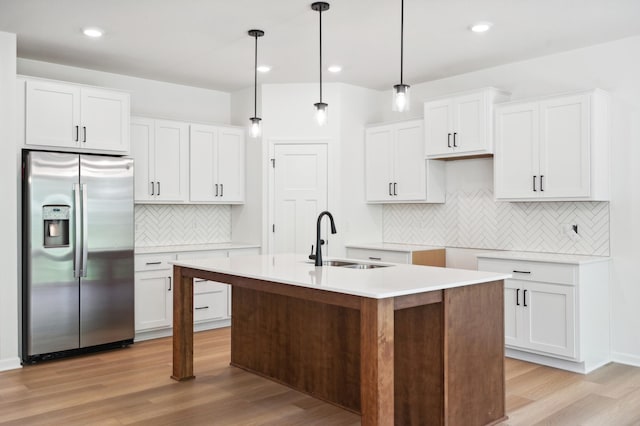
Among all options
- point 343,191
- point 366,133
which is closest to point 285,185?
point 343,191

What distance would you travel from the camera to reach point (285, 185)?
600 cm

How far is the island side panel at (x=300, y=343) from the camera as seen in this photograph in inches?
135

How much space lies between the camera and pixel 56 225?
4.62m

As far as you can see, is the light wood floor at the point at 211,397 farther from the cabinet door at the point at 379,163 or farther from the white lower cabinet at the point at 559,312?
the cabinet door at the point at 379,163

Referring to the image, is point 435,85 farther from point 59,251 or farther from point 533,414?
point 59,251

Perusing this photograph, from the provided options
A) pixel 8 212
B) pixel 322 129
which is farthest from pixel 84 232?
pixel 322 129

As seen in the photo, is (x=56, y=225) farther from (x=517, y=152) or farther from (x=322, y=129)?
(x=517, y=152)

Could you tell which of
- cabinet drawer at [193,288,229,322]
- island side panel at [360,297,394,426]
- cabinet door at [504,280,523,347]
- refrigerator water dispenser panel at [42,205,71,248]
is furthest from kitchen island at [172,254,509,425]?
cabinet drawer at [193,288,229,322]

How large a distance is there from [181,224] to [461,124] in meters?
3.19

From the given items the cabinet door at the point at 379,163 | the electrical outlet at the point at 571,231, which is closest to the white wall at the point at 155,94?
the cabinet door at the point at 379,163

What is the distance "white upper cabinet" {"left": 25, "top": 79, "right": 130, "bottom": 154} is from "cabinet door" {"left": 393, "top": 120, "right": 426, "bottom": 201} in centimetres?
274

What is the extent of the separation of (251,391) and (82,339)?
183cm

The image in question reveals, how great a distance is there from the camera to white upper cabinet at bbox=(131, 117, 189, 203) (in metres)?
5.50

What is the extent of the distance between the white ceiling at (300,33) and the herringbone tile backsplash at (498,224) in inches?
53.7
